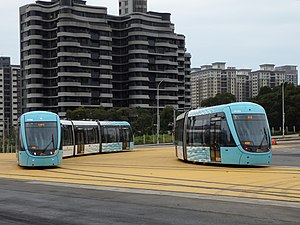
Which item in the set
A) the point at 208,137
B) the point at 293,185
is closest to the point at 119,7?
the point at 208,137

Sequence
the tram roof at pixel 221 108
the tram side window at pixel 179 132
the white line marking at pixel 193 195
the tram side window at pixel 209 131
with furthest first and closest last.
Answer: the tram side window at pixel 179 132 → the tram roof at pixel 221 108 → the tram side window at pixel 209 131 → the white line marking at pixel 193 195

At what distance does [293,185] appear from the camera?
15.0 m

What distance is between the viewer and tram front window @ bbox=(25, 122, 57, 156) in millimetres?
24812

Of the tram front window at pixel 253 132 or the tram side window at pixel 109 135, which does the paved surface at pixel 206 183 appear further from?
the tram side window at pixel 109 135

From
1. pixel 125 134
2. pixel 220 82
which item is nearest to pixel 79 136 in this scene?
pixel 125 134

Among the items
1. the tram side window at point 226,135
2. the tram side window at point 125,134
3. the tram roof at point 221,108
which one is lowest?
the tram side window at point 125,134

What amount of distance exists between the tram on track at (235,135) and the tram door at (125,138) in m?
19.7

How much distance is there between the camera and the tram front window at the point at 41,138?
24.8 meters

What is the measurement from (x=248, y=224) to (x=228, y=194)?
4.58 m

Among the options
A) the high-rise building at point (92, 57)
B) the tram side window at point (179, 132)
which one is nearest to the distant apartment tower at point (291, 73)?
the high-rise building at point (92, 57)

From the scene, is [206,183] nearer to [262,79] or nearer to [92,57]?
[92,57]

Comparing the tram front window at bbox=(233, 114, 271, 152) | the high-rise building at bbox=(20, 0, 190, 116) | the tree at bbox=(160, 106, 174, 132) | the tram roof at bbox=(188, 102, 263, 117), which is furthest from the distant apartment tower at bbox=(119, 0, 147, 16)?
the tram front window at bbox=(233, 114, 271, 152)

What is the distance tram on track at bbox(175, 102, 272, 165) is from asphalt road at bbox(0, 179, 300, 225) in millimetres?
9324

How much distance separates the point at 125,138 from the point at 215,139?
22.5 meters
